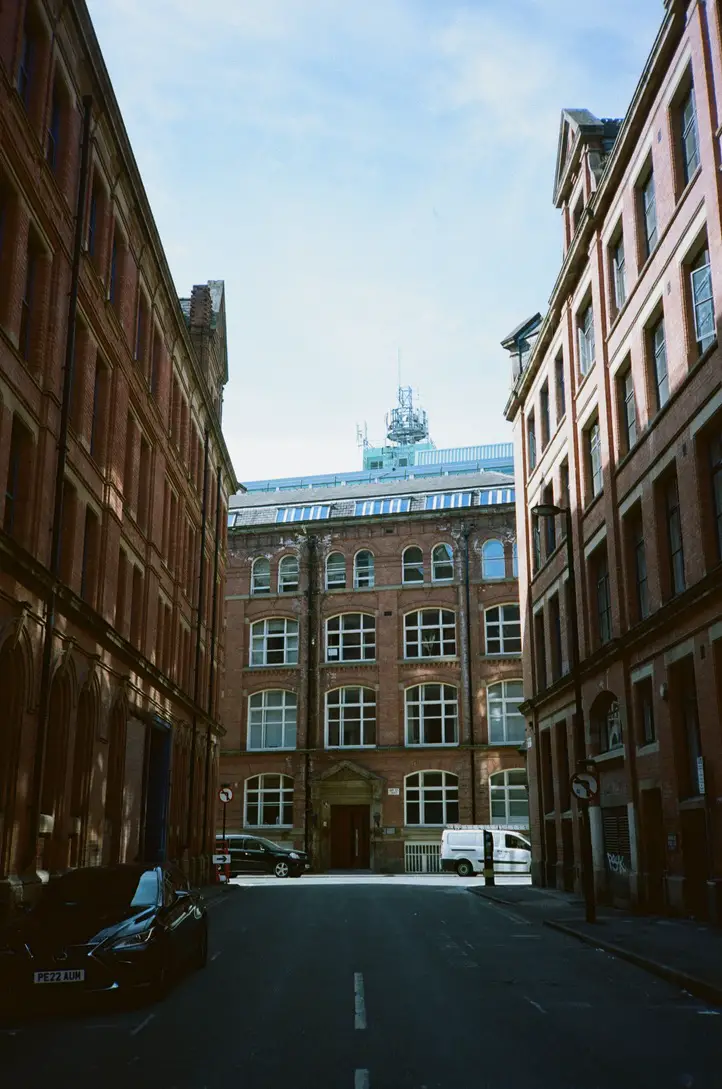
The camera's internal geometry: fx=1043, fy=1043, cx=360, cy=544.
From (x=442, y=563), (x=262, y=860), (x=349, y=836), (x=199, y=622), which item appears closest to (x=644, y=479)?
(x=199, y=622)

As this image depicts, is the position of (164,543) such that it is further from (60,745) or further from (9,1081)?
(9,1081)

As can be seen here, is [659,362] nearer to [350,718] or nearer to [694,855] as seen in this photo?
[694,855]

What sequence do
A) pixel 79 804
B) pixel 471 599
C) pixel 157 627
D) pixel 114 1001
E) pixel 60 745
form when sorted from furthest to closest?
pixel 471 599, pixel 157 627, pixel 79 804, pixel 60 745, pixel 114 1001

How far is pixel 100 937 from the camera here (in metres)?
10.5

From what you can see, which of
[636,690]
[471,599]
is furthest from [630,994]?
[471,599]

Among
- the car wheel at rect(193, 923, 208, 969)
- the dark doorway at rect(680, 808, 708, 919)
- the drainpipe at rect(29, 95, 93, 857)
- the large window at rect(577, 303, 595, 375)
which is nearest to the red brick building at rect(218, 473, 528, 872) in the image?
the large window at rect(577, 303, 595, 375)

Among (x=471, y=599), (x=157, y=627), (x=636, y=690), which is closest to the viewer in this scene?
(x=636, y=690)

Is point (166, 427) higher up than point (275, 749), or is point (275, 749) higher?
point (166, 427)

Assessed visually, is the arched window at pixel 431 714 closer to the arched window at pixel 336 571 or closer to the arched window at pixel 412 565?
the arched window at pixel 412 565

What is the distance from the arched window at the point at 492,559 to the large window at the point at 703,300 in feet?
104

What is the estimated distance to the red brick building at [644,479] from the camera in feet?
66.3

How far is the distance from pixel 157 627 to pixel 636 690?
14.2m

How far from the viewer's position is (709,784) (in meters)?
19.4

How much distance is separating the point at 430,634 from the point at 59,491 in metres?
34.9
